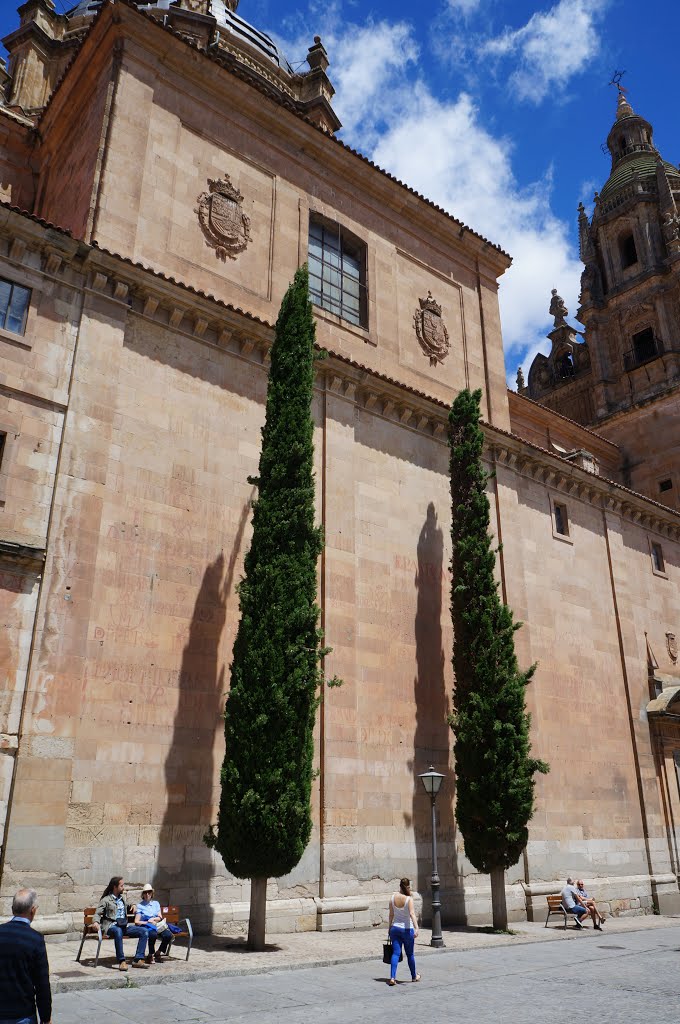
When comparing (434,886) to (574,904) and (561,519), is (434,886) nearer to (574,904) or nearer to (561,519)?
(574,904)

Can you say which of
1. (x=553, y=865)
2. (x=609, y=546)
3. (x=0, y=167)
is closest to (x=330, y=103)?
(x=0, y=167)

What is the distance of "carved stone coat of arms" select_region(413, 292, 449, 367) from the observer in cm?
2112

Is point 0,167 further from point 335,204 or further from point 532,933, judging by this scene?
point 532,933

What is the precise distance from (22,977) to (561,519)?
65.5 ft

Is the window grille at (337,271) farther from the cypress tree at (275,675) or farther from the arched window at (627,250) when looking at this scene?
the arched window at (627,250)

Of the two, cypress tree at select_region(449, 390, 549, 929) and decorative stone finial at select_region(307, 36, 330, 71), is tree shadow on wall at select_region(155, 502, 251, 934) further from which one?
decorative stone finial at select_region(307, 36, 330, 71)

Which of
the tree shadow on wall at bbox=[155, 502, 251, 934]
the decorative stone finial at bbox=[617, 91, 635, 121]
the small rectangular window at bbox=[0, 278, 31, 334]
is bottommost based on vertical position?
the tree shadow on wall at bbox=[155, 502, 251, 934]

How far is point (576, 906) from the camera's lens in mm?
15867

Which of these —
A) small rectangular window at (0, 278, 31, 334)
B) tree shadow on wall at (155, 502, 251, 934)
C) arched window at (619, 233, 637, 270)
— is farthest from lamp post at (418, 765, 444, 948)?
arched window at (619, 233, 637, 270)

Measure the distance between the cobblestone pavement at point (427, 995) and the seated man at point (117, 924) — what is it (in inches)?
17.5

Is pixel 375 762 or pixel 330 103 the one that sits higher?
pixel 330 103

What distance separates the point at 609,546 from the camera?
78.0ft

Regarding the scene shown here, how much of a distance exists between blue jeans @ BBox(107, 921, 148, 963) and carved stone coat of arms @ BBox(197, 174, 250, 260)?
511 inches

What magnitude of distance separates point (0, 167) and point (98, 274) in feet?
27.0
